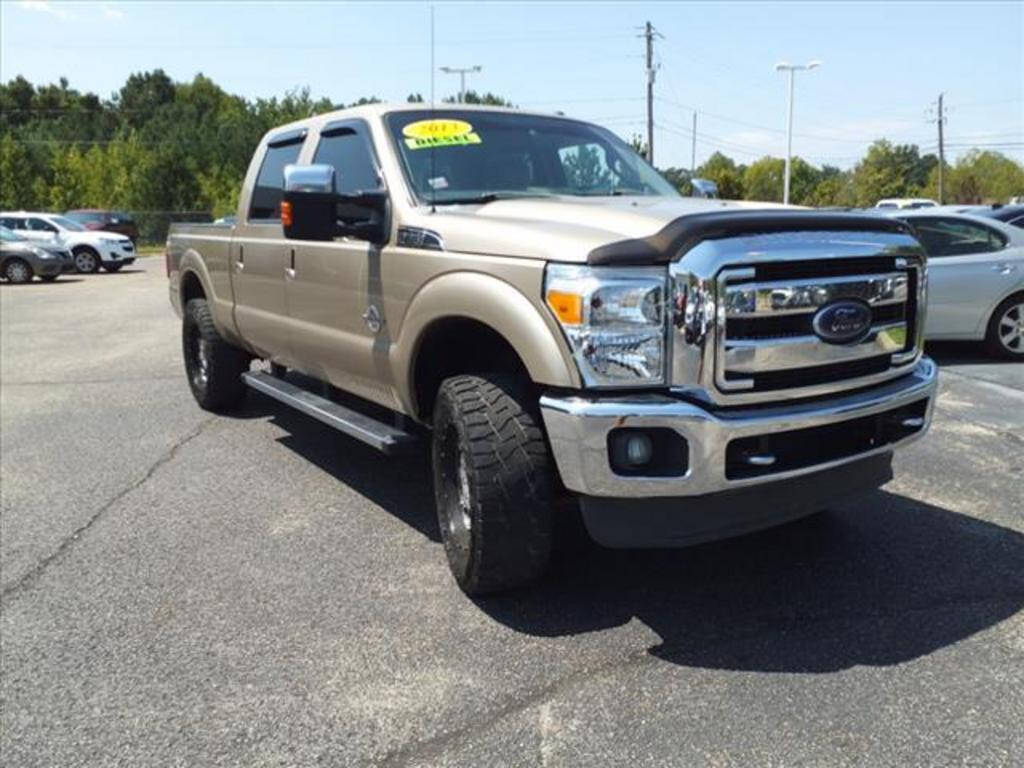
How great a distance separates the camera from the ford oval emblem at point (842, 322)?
10.5ft

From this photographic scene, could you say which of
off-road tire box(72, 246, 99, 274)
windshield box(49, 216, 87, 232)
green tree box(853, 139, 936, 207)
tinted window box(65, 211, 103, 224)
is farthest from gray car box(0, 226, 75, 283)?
green tree box(853, 139, 936, 207)

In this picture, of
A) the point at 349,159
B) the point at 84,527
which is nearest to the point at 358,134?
the point at 349,159

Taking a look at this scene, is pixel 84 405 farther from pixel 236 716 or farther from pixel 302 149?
pixel 236 716

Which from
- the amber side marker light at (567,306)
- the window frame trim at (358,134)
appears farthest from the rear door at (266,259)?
the amber side marker light at (567,306)

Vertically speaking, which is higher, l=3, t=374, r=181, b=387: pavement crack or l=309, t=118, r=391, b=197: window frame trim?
l=309, t=118, r=391, b=197: window frame trim

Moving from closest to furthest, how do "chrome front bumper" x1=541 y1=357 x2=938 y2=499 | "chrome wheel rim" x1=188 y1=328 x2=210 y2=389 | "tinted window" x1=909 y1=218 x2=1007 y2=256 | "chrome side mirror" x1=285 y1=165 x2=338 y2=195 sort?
1. "chrome front bumper" x1=541 y1=357 x2=938 y2=499
2. "chrome side mirror" x1=285 y1=165 x2=338 y2=195
3. "chrome wheel rim" x1=188 y1=328 x2=210 y2=389
4. "tinted window" x1=909 y1=218 x2=1007 y2=256

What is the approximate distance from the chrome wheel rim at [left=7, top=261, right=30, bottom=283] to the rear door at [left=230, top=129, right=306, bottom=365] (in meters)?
19.9

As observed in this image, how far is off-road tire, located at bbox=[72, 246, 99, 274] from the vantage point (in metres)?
26.0

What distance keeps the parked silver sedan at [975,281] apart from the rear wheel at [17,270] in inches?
842

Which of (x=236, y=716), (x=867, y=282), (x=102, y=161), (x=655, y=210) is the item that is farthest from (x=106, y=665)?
(x=102, y=161)

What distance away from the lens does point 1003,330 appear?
909 centimetres

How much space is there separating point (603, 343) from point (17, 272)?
2392 centimetres

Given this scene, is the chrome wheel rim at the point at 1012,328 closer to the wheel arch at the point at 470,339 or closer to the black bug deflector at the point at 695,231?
the black bug deflector at the point at 695,231

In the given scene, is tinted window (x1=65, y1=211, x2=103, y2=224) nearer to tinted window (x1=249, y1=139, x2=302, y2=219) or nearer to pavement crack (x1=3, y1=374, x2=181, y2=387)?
pavement crack (x1=3, y1=374, x2=181, y2=387)
